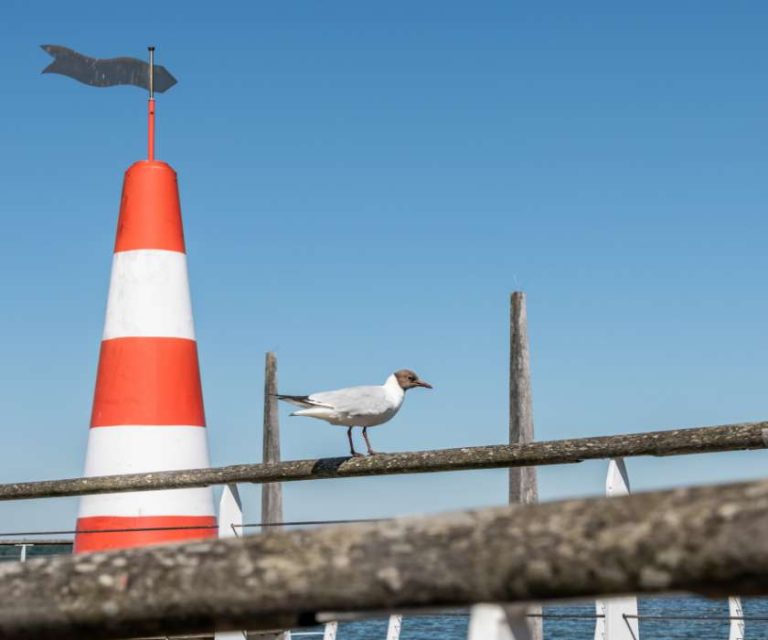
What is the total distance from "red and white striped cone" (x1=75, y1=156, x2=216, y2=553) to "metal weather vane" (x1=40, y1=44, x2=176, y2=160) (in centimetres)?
88

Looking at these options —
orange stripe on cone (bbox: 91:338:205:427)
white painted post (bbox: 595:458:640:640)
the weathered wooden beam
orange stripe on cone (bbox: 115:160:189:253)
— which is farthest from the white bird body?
orange stripe on cone (bbox: 115:160:189:253)

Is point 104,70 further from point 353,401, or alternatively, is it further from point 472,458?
point 472,458

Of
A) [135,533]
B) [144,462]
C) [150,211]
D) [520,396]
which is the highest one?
[150,211]

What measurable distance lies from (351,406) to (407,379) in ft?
1.19

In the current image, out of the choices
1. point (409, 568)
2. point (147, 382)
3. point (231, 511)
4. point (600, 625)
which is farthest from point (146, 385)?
point (409, 568)

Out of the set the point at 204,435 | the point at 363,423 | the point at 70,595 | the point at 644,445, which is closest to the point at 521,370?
the point at 204,435

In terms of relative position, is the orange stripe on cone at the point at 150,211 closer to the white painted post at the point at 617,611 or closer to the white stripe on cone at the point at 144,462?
the white stripe on cone at the point at 144,462

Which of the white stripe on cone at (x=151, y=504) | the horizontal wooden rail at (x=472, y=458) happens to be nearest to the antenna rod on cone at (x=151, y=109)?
the white stripe on cone at (x=151, y=504)

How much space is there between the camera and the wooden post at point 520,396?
11.2 metres

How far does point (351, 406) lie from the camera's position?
167 inches

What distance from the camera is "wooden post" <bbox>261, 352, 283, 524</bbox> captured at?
50.5 feet

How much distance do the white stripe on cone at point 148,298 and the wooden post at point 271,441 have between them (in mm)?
8145

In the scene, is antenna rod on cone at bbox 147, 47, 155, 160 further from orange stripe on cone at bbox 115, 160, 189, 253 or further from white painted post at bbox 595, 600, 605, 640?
white painted post at bbox 595, 600, 605, 640

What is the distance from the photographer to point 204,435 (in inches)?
277
